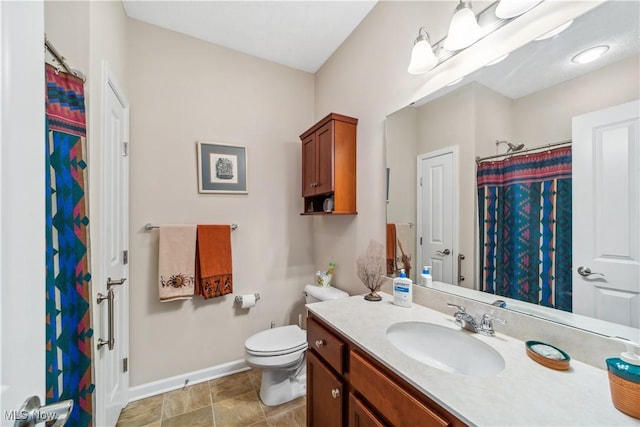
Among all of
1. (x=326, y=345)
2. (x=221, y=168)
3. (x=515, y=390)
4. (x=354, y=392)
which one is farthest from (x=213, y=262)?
(x=515, y=390)

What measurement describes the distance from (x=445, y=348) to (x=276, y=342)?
1132 millimetres

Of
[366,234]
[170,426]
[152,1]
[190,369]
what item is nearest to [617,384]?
[366,234]

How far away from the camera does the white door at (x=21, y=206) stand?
0.40m

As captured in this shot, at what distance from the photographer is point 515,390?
0.68m

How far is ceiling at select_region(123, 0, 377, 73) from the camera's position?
5.59 feet

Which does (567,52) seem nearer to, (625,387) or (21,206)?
(625,387)

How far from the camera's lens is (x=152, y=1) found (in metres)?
1.67

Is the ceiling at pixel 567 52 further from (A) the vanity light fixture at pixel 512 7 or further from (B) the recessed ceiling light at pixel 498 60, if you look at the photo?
(A) the vanity light fixture at pixel 512 7

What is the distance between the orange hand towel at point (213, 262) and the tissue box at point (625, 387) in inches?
79.2

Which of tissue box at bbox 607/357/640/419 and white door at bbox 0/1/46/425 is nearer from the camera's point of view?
white door at bbox 0/1/46/425

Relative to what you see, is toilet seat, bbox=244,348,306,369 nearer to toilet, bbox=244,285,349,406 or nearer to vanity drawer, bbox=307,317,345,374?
toilet, bbox=244,285,349,406

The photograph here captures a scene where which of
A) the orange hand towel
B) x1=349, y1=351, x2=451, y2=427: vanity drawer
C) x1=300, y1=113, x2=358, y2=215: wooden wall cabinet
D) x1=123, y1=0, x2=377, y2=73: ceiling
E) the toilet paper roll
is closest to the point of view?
x1=349, y1=351, x2=451, y2=427: vanity drawer

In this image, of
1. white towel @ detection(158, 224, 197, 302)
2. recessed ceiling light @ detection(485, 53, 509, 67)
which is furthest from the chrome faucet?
white towel @ detection(158, 224, 197, 302)

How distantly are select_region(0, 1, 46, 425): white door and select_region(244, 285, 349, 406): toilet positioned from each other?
Answer: 4.30 feet
